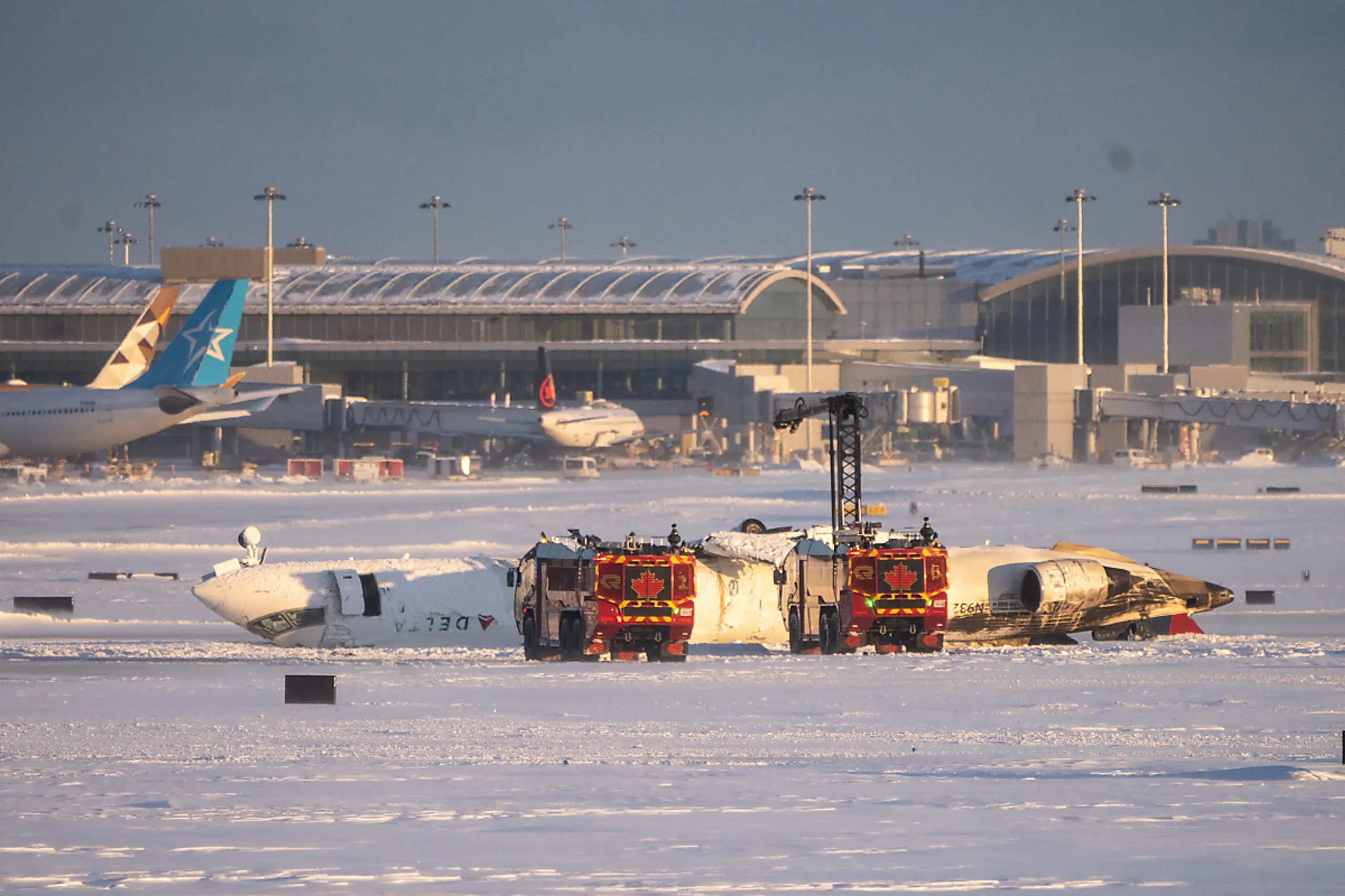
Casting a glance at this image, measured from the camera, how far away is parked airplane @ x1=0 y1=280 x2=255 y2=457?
87375 mm

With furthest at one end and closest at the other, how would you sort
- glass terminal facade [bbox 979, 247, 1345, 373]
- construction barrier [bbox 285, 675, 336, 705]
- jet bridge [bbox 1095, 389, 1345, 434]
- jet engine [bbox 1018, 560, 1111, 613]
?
glass terminal facade [bbox 979, 247, 1345, 373]
jet bridge [bbox 1095, 389, 1345, 434]
jet engine [bbox 1018, 560, 1111, 613]
construction barrier [bbox 285, 675, 336, 705]

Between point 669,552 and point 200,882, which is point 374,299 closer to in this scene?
point 669,552

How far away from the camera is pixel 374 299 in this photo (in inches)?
5645

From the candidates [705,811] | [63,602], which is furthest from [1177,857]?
[63,602]

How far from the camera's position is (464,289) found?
146m

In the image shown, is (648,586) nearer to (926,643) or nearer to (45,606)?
(926,643)

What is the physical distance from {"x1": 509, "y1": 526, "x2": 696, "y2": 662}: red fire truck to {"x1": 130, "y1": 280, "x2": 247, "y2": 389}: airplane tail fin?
2241 inches

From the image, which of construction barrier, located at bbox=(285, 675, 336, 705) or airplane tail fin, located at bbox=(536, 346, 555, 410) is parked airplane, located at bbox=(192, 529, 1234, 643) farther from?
airplane tail fin, located at bbox=(536, 346, 555, 410)

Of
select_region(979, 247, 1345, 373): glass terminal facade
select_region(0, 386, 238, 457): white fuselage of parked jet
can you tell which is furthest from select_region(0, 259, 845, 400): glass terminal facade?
select_region(0, 386, 238, 457): white fuselage of parked jet

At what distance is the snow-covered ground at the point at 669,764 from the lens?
1720 centimetres

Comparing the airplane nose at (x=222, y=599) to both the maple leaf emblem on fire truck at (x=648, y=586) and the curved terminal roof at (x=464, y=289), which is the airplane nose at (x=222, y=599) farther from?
the curved terminal roof at (x=464, y=289)

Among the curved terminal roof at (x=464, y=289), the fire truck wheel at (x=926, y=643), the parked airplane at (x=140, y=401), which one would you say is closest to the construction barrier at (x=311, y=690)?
the fire truck wheel at (x=926, y=643)

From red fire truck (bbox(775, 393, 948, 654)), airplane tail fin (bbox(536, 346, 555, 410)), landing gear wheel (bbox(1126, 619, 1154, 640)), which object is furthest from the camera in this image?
airplane tail fin (bbox(536, 346, 555, 410))

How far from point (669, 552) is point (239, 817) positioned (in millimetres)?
16804
